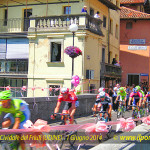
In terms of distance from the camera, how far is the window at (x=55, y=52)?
23719 millimetres

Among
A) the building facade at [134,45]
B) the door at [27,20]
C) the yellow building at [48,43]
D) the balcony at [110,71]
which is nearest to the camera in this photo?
the yellow building at [48,43]

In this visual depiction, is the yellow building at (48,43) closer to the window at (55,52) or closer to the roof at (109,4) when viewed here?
the window at (55,52)

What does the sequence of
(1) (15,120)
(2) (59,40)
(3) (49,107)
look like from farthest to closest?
(2) (59,40), (3) (49,107), (1) (15,120)

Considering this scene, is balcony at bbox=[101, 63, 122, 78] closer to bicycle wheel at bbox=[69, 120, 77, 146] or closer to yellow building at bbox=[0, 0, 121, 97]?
yellow building at bbox=[0, 0, 121, 97]

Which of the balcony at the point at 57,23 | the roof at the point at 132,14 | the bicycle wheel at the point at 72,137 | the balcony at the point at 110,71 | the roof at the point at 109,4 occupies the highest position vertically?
the roof at the point at 132,14

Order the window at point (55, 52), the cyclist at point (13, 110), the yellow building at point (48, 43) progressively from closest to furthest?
1. the cyclist at point (13, 110)
2. the yellow building at point (48, 43)
3. the window at point (55, 52)

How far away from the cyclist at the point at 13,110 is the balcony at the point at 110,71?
1934 cm

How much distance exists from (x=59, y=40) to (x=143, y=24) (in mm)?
16798

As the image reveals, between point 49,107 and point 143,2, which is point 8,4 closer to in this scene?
point 49,107

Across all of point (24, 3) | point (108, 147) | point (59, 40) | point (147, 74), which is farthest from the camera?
point (147, 74)

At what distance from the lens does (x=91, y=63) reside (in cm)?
2408

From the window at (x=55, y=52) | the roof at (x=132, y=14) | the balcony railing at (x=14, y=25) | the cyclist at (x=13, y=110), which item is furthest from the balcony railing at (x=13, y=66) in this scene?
the cyclist at (x=13, y=110)

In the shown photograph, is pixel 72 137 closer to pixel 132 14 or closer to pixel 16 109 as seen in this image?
pixel 16 109

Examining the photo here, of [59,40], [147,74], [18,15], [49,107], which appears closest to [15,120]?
[49,107]
